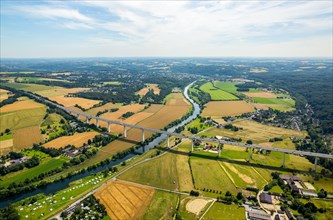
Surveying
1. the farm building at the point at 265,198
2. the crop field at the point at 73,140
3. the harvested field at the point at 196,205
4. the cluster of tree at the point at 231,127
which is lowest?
the harvested field at the point at 196,205

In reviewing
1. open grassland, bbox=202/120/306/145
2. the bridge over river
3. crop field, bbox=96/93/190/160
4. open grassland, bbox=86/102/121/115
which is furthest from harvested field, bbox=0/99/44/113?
open grassland, bbox=202/120/306/145

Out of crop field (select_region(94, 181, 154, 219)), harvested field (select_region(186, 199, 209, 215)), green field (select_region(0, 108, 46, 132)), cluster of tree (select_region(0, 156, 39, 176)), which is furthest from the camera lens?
green field (select_region(0, 108, 46, 132))

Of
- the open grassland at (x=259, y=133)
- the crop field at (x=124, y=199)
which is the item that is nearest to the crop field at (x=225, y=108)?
the open grassland at (x=259, y=133)

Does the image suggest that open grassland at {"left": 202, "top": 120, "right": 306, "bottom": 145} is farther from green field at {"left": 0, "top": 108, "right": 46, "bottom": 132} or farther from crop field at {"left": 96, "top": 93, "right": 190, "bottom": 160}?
green field at {"left": 0, "top": 108, "right": 46, "bottom": 132}

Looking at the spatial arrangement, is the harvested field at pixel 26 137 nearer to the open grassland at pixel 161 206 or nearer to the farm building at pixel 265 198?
the open grassland at pixel 161 206

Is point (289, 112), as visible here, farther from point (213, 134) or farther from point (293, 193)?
point (293, 193)

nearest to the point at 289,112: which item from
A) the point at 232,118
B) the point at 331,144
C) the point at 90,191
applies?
the point at 232,118

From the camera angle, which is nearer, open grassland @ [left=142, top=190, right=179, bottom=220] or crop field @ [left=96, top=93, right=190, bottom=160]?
open grassland @ [left=142, top=190, right=179, bottom=220]

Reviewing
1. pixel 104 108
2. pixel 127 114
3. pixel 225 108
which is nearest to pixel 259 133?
pixel 225 108
